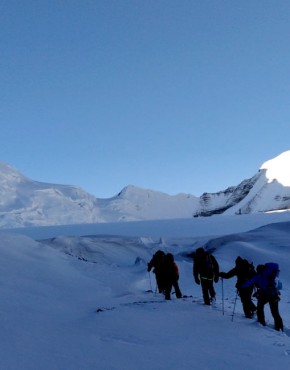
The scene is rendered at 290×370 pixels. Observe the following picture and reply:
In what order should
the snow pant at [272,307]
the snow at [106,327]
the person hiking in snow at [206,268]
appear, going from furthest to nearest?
the person hiking in snow at [206,268] < the snow pant at [272,307] < the snow at [106,327]

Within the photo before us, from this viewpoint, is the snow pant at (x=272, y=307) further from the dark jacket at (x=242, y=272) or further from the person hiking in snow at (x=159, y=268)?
the person hiking in snow at (x=159, y=268)

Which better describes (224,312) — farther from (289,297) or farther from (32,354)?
(289,297)

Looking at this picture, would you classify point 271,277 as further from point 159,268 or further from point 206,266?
point 159,268

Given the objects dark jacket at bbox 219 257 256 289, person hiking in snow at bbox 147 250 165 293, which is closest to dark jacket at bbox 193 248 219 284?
dark jacket at bbox 219 257 256 289

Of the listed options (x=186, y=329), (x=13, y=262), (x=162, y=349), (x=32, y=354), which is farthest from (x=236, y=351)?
(x=13, y=262)

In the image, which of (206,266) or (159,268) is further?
(159,268)

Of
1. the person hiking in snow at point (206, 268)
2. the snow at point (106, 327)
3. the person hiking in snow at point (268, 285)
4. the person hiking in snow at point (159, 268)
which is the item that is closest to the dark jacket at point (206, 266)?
the person hiking in snow at point (206, 268)

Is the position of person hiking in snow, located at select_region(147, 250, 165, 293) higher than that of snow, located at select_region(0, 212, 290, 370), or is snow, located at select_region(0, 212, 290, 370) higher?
person hiking in snow, located at select_region(147, 250, 165, 293)

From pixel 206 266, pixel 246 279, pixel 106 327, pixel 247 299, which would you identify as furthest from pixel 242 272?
pixel 106 327

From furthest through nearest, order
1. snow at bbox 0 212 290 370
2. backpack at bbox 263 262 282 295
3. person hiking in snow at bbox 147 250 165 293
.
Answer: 1. person hiking in snow at bbox 147 250 165 293
2. backpack at bbox 263 262 282 295
3. snow at bbox 0 212 290 370

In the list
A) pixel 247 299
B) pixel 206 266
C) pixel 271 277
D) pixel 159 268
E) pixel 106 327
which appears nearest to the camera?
pixel 106 327

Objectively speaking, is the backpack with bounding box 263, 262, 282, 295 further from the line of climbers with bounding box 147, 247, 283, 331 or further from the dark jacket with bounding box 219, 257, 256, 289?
the dark jacket with bounding box 219, 257, 256, 289

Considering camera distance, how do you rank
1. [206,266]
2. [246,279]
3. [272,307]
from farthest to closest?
1. [206,266]
2. [246,279]
3. [272,307]

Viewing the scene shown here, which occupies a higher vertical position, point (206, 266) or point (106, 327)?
point (206, 266)
